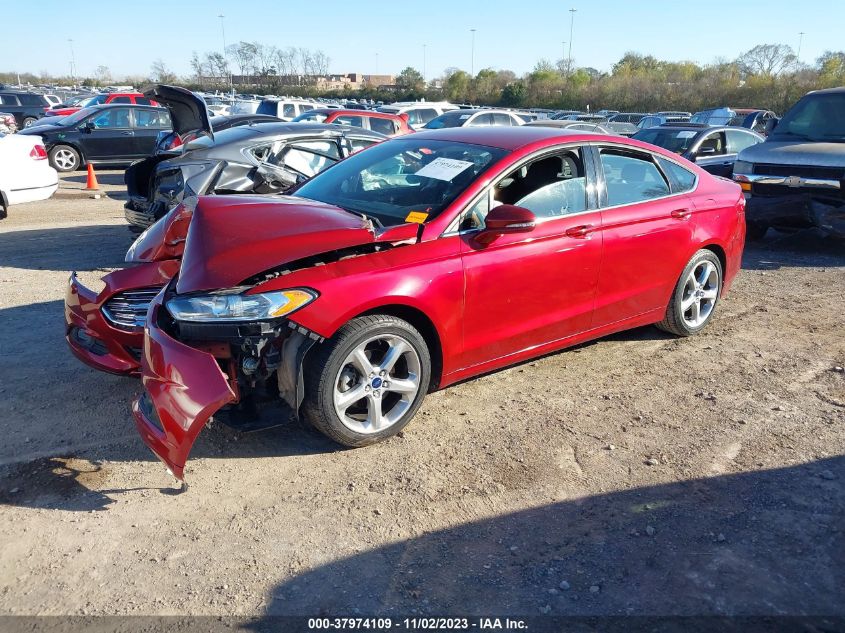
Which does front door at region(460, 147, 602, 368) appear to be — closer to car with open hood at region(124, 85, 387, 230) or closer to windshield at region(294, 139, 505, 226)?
windshield at region(294, 139, 505, 226)

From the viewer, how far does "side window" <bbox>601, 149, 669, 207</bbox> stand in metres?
4.94

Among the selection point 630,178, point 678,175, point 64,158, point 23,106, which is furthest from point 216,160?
point 23,106

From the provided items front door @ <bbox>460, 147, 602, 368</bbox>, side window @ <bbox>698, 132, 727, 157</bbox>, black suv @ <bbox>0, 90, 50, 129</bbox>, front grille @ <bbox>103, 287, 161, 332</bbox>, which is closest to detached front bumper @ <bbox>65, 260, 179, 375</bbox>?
front grille @ <bbox>103, 287, 161, 332</bbox>

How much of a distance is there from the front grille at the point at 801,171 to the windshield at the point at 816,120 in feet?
2.91

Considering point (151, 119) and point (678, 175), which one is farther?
point (151, 119)

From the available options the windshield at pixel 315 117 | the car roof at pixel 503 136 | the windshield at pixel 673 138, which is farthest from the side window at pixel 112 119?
the car roof at pixel 503 136

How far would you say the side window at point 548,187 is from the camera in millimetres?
4461

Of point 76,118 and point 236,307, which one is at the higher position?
point 76,118

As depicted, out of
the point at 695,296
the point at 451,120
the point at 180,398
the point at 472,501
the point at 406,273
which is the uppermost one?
the point at 451,120

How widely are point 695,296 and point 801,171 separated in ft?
13.6

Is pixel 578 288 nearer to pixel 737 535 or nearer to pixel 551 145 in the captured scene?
pixel 551 145

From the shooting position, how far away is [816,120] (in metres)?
9.46

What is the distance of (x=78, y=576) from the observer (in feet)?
9.49

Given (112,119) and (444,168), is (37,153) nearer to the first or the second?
(112,119)
